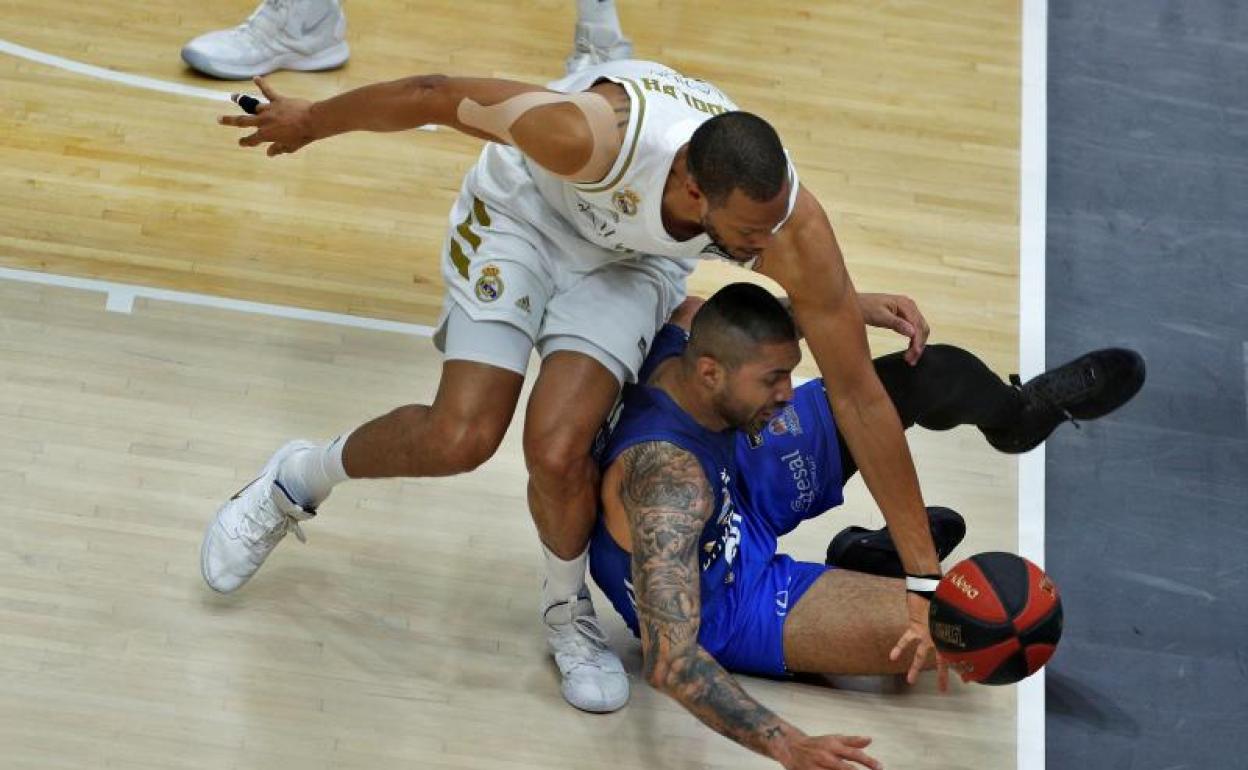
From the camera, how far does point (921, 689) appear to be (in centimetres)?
473

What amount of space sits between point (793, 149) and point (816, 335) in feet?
7.21

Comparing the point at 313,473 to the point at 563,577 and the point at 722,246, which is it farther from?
the point at 722,246

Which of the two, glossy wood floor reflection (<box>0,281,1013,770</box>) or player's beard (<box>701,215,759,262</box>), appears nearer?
player's beard (<box>701,215,759,262</box>)

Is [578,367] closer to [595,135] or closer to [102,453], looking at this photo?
[595,135]

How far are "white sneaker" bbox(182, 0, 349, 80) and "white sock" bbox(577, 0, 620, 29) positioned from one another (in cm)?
89

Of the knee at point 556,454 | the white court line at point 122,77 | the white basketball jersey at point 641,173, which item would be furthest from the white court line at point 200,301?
the knee at point 556,454

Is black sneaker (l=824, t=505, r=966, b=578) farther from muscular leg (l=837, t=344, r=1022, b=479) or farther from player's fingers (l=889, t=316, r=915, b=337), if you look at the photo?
player's fingers (l=889, t=316, r=915, b=337)

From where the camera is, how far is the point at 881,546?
15.5 feet

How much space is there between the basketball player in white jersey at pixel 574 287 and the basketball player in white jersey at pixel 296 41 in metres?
1.90

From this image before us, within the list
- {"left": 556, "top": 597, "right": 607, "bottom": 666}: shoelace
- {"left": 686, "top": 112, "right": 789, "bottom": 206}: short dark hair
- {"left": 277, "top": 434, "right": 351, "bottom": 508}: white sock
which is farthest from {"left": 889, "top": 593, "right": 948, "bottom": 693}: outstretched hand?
{"left": 277, "top": 434, "right": 351, "bottom": 508}: white sock

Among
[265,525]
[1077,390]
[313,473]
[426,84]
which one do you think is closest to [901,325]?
[1077,390]

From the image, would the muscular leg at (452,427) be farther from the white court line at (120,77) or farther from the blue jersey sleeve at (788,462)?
the white court line at (120,77)

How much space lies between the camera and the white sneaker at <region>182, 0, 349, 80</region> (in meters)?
6.44

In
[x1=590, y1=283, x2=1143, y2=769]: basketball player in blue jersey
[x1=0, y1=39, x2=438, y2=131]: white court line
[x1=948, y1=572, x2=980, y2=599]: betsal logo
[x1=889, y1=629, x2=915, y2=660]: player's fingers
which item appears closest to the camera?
[x1=590, y1=283, x2=1143, y2=769]: basketball player in blue jersey
